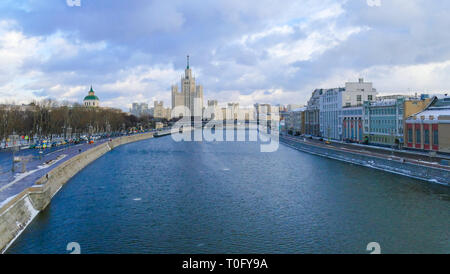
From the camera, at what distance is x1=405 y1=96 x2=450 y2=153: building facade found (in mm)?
23219

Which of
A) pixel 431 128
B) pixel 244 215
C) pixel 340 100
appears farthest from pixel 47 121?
pixel 431 128

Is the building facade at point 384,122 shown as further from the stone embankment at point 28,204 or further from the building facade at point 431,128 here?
the stone embankment at point 28,204

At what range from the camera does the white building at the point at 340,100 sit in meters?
41.1

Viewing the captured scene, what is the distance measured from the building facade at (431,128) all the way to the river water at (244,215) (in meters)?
4.82

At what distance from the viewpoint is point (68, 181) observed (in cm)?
2050

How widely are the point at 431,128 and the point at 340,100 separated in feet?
56.2

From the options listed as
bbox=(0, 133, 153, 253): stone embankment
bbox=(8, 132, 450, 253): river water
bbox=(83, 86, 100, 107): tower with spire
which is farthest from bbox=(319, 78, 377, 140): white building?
bbox=(83, 86, 100, 107): tower with spire

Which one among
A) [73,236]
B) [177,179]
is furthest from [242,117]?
[73,236]

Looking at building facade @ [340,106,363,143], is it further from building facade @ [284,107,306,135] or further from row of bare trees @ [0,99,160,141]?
row of bare trees @ [0,99,160,141]

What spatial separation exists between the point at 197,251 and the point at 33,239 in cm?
491

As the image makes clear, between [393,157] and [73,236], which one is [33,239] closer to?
[73,236]

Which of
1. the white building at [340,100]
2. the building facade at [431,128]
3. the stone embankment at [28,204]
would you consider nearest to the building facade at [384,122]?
the building facade at [431,128]
